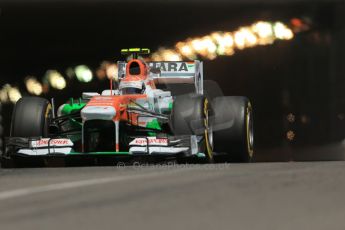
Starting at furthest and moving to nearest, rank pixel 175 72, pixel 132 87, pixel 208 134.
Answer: pixel 175 72, pixel 132 87, pixel 208 134

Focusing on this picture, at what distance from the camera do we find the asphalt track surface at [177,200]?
19.4 ft

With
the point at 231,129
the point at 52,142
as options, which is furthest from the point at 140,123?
the point at 52,142

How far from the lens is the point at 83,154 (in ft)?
40.5

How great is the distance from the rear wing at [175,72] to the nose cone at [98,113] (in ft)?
7.82

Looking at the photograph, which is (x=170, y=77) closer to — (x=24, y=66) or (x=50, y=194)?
(x=50, y=194)

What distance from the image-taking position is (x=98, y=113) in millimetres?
12258

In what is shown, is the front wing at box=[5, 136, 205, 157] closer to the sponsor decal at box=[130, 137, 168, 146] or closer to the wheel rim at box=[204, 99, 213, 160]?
the sponsor decal at box=[130, 137, 168, 146]

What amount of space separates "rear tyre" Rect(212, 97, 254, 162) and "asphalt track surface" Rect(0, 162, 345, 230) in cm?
390

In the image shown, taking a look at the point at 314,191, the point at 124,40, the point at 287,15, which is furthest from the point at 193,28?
the point at 314,191

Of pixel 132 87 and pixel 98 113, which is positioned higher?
pixel 132 87

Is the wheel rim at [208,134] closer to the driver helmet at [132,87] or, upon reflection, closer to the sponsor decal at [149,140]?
the sponsor decal at [149,140]

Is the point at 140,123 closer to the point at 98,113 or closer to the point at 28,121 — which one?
the point at 98,113

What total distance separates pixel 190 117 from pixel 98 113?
1275 millimetres

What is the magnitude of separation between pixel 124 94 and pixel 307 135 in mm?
38770
